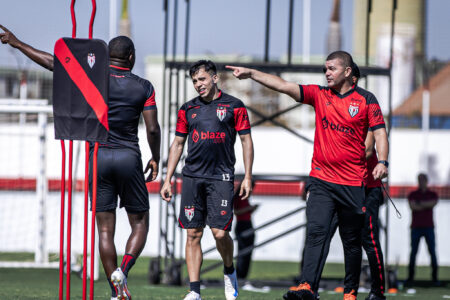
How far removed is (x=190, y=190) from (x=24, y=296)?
7.60 ft

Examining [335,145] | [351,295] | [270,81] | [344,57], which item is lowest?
[351,295]

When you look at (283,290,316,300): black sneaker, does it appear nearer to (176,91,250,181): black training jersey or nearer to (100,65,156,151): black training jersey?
(176,91,250,181): black training jersey

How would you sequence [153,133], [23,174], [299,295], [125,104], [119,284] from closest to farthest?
[119,284] < [299,295] < [125,104] < [153,133] < [23,174]

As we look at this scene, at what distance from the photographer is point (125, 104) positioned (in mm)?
6184

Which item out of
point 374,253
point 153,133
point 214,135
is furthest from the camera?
point 374,253

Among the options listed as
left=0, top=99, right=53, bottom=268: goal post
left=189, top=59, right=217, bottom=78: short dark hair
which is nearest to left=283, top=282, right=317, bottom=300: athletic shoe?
left=189, top=59, right=217, bottom=78: short dark hair

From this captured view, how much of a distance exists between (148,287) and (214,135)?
3831mm

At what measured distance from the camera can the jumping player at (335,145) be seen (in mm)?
6410

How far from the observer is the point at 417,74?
20281 mm

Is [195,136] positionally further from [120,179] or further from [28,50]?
[28,50]

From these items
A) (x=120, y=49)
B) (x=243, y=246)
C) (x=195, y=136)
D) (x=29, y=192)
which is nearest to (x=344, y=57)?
(x=195, y=136)

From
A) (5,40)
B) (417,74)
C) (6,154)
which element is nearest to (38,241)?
(6,154)

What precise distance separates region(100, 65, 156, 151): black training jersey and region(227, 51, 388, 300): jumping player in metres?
0.76

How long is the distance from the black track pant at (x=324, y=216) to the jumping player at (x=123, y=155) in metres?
1.34
